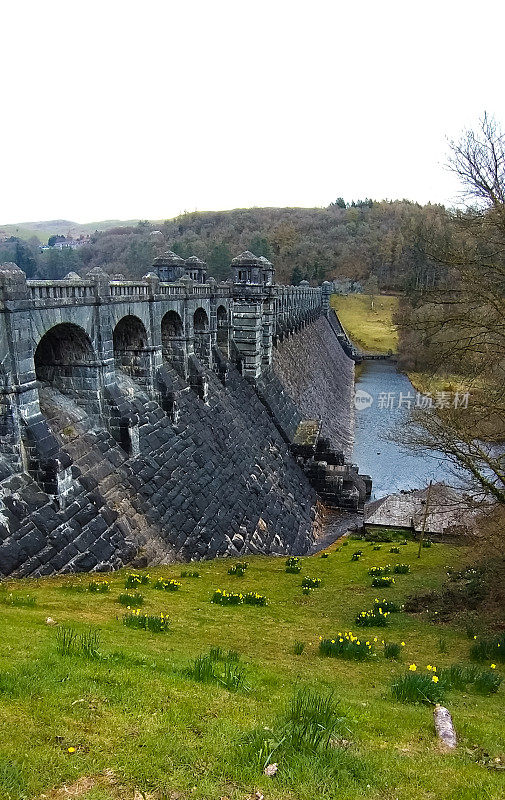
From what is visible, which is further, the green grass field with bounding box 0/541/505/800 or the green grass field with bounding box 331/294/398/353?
the green grass field with bounding box 331/294/398/353

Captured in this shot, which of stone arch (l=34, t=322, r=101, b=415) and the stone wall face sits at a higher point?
stone arch (l=34, t=322, r=101, b=415)

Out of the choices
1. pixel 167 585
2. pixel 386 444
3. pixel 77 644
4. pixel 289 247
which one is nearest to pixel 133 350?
pixel 167 585

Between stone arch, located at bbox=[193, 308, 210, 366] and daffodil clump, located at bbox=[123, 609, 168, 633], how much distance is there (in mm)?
19368

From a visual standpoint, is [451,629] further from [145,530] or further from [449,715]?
[145,530]

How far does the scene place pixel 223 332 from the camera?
3344 cm

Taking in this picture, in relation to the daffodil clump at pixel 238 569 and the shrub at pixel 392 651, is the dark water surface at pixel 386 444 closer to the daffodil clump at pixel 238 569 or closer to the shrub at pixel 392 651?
the daffodil clump at pixel 238 569

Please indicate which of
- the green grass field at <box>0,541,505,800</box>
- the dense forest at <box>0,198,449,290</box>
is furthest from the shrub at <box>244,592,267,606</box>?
the dense forest at <box>0,198,449,290</box>

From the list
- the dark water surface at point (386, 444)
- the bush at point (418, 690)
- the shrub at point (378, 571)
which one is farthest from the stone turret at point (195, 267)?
the bush at point (418, 690)

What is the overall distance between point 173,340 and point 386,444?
29454 millimetres

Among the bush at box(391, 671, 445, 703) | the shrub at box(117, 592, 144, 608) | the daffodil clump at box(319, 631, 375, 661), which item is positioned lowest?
the shrub at box(117, 592, 144, 608)

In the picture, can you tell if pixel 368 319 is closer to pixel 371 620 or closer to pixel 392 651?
pixel 371 620

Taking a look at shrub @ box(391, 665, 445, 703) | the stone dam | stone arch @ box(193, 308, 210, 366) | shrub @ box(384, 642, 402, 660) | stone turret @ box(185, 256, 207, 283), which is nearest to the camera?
shrub @ box(391, 665, 445, 703)

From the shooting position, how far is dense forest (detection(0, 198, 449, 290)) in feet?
381

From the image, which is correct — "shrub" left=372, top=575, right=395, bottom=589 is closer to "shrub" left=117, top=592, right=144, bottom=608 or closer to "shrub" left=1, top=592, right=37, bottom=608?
"shrub" left=117, top=592, right=144, bottom=608
